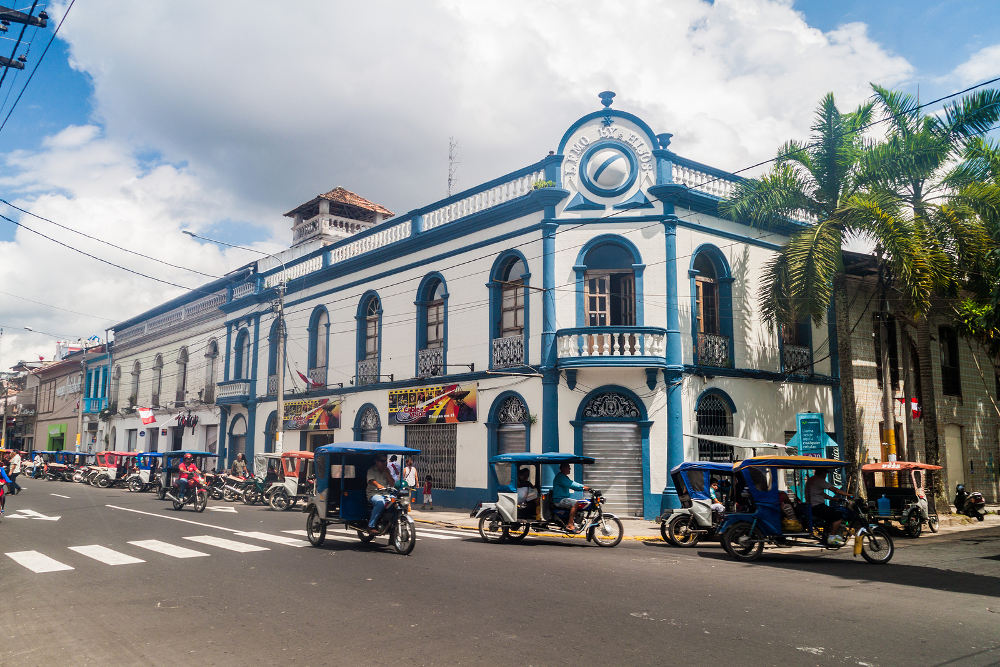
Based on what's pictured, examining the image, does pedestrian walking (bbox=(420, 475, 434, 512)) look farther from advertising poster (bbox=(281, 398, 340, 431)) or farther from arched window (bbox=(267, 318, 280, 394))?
arched window (bbox=(267, 318, 280, 394))

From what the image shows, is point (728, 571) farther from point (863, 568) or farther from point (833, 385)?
point (833, 385)

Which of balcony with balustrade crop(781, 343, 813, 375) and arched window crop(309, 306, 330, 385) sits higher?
arched window crop(309, 306, 330, 385)

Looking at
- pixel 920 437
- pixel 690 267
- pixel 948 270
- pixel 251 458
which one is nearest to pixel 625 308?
pixel 690 267

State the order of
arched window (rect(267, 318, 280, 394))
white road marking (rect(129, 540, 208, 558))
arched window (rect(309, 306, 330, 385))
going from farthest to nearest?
arched window (rect(267, 318, 280, 394)), arched window (rect(309, 306, 330, 385)), white road marking (rect(129, 540, 208, 558))

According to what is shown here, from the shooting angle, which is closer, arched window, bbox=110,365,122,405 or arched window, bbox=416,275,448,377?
arched window, bbox=416,275,448,377

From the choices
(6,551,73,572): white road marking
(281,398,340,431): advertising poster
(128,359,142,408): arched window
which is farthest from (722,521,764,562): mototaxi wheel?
(128,359,142,408): arched window

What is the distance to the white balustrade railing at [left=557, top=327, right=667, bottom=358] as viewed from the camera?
2017cm

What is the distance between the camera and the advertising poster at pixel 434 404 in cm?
2372

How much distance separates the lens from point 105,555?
1244cm

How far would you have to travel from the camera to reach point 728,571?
11.8 metres

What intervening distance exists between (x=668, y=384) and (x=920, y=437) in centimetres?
1178

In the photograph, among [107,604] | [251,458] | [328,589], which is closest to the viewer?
[107,604]

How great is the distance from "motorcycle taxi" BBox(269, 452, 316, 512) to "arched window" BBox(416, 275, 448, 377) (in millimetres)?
4714

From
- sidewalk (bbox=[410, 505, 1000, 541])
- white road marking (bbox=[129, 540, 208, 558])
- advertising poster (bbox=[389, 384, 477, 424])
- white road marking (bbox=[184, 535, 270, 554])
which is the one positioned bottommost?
sidewalk (bbox=[410, 505, 1000, 541])
